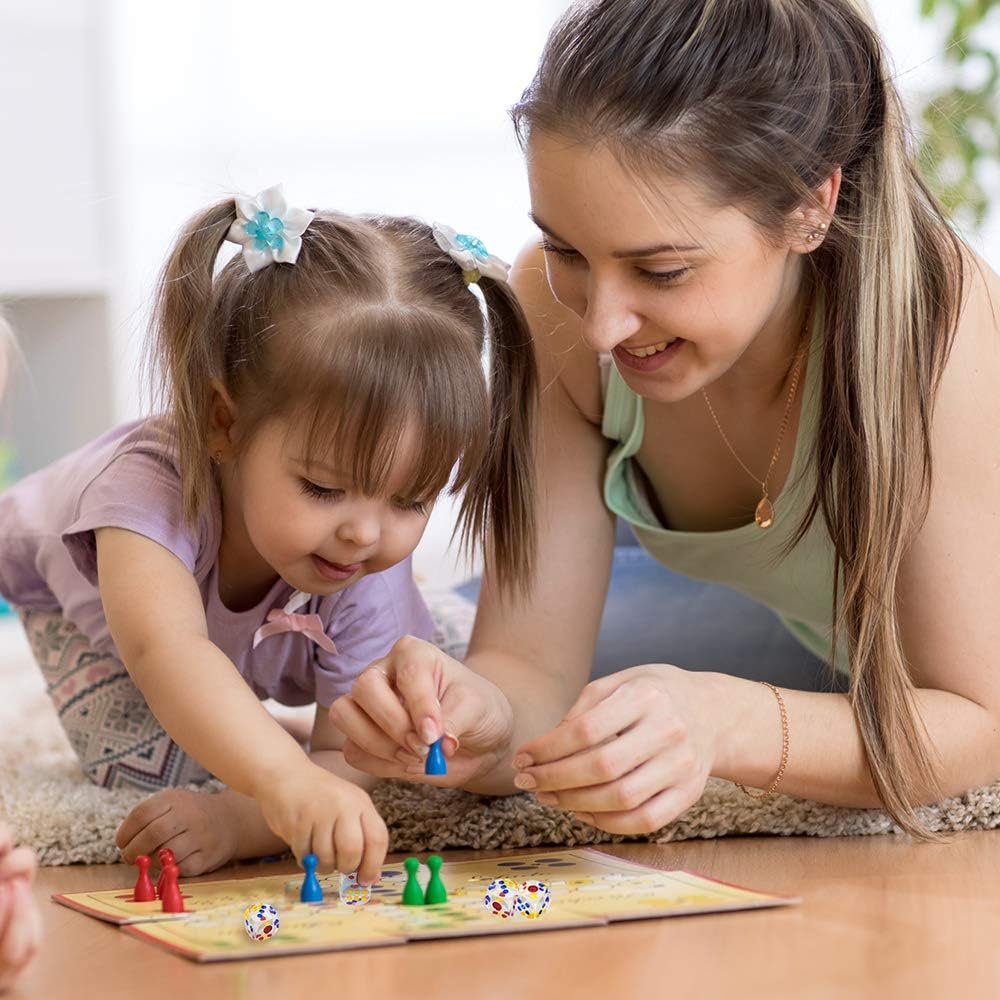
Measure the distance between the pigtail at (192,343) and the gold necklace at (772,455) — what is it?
50 cm

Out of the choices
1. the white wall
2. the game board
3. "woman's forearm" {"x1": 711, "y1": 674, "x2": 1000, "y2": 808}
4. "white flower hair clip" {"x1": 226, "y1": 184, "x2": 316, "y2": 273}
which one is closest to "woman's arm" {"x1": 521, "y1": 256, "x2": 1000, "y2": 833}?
"woman's forearm" {"x1": 711, "y1": 674, "x2": 1000, "y2": 808}

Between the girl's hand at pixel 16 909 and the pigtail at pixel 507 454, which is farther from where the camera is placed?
the pigtail at pixel 507 454

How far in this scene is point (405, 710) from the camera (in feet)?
3.52

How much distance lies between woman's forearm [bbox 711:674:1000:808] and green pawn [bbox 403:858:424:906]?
276 millimetres

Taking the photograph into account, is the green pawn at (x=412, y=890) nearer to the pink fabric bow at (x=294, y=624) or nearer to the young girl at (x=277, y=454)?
the young girl at (x=277, y=454)

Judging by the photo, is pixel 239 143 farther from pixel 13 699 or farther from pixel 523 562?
pixel 523 562

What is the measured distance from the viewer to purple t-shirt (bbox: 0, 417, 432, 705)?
1253 millimetres

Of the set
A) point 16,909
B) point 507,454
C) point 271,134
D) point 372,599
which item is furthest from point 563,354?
point 271,134

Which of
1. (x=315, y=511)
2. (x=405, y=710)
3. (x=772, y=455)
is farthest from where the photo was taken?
(x=772, y=455)

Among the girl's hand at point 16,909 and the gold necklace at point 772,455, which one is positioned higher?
the gold necklace at point 772,455

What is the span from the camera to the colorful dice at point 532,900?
3.14ft

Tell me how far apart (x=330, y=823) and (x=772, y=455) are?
66 centimetres

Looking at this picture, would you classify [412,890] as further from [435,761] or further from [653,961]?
[653,961]

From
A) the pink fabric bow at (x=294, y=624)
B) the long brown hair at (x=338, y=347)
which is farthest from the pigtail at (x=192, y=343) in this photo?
the pink fabric bow at (x=294, y=624)
